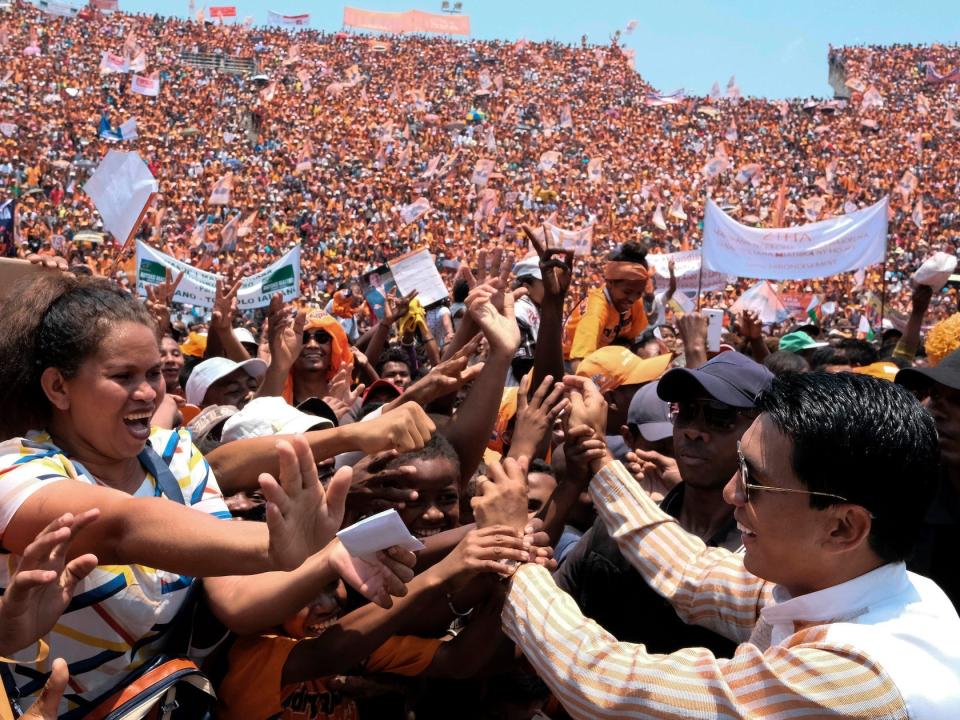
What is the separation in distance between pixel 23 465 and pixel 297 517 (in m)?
0.53

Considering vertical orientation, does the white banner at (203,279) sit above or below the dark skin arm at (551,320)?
below

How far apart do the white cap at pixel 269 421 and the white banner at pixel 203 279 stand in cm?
427

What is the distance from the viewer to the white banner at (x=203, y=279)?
7.75m

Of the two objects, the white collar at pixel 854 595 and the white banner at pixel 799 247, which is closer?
the white collar at pixel 854 595

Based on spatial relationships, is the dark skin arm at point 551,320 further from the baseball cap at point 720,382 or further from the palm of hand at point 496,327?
the baseball cap at point 720,382

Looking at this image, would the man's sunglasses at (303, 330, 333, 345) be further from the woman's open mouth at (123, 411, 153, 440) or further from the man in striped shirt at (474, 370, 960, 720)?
the man in striped shirt at (474, 370, 960, 720)

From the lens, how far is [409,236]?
89.4ft

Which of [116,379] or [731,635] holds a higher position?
[116,379]

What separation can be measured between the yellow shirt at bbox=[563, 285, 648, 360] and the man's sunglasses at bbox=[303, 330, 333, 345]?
1.22 metres

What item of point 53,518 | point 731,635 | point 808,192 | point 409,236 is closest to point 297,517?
point 53,518

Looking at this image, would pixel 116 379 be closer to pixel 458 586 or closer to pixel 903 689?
pixel 458 586

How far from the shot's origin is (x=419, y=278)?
7.49 metres

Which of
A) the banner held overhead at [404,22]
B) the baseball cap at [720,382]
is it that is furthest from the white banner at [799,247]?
the banner held overhead at [404,22]

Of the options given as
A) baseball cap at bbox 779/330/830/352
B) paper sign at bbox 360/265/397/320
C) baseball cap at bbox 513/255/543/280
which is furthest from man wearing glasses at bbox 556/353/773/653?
paper sign at bbox 360/265/397/320
